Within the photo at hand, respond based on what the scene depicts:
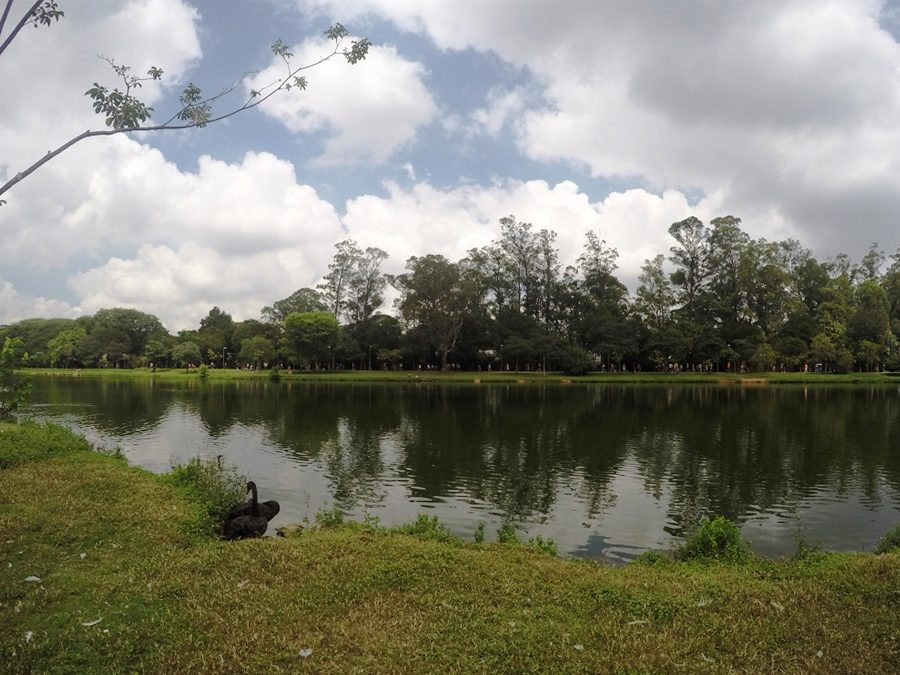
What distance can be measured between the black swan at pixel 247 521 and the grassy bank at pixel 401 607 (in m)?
0.87

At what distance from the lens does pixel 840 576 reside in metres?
8.04

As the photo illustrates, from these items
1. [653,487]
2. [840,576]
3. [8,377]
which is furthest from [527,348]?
[840,576]

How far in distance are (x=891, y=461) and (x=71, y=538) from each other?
27412 mm

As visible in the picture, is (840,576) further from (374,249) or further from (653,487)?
(374,249)

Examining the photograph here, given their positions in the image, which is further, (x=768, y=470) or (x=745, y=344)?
(x=745, y=344)

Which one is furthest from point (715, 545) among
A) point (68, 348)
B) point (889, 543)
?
point (68, 348)

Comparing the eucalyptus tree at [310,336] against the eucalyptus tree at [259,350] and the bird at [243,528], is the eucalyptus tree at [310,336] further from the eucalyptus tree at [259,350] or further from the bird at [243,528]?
the bird at [243,528]

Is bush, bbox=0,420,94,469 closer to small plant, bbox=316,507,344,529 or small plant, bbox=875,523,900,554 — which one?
small plant, bbox=316,507,344,529

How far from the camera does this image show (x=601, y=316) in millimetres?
86125

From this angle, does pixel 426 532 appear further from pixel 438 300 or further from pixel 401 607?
pixel 438 300

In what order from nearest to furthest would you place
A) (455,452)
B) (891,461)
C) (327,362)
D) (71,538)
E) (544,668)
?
(544,668) < (71,538) < (891,461) < (455,452) < (327,362)

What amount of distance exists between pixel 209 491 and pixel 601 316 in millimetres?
78346

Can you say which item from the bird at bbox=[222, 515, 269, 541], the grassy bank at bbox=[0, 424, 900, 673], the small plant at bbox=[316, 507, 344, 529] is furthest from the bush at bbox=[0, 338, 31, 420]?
the small plant at bbox=[316, 507, 344, 529]

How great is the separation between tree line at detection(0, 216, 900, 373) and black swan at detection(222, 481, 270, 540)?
7235 cm
